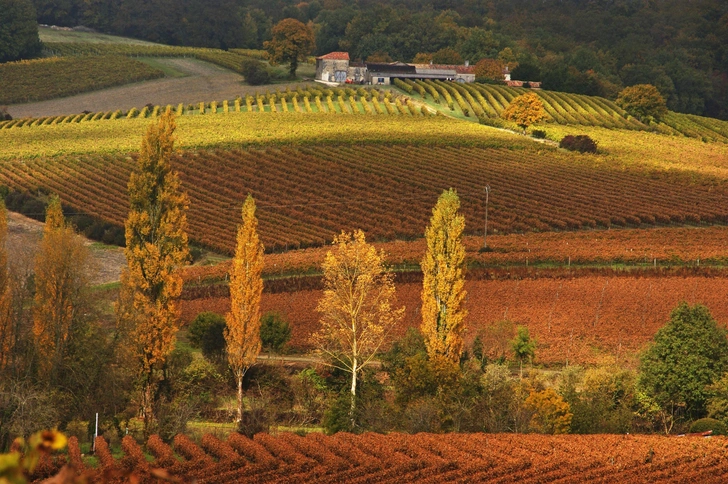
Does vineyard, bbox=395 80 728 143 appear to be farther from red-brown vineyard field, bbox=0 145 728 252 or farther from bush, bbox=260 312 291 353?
bush, bbox=260 312 291 353

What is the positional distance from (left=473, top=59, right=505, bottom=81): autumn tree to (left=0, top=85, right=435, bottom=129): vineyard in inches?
809

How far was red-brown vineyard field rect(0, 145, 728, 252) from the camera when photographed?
242 feet

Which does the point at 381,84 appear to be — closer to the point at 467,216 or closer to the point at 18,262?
the point at 467,216

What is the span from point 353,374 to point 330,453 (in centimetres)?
724

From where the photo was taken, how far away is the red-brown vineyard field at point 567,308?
48000 mm

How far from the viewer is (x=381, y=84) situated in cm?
13275

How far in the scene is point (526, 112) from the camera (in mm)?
112625

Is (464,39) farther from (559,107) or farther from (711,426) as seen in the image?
(711,426)

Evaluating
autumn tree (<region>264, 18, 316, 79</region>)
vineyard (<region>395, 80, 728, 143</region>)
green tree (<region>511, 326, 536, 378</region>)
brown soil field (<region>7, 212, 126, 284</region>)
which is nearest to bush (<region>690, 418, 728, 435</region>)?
green tree (<region>511, 326, 536, 378</region>)

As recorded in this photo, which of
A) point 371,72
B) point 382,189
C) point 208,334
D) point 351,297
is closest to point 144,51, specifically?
point 371,72

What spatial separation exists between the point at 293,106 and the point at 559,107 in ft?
98.6

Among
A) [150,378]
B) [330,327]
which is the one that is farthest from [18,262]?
[330,327]

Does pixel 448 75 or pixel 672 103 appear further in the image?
pixel 672 103

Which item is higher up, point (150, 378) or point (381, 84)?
point (381, 84)
